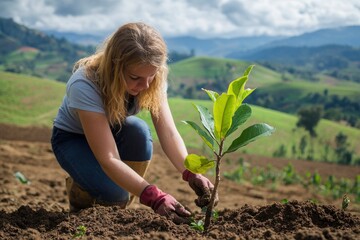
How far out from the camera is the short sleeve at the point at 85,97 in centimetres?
264

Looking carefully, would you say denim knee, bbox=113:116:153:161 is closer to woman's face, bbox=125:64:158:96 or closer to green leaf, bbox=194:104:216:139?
woman's face, bbox=125:64:158:96

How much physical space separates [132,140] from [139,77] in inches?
30.5

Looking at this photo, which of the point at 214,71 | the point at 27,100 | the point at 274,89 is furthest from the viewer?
the point at 214,71

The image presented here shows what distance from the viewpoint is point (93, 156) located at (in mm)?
3139

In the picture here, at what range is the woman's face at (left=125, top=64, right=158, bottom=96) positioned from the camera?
2564 millimetres

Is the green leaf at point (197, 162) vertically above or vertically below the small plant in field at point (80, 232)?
above

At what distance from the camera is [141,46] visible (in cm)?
251

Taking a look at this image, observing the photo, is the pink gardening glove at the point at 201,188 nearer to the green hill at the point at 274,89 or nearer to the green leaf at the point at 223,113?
the green leaf at the point at 223,113

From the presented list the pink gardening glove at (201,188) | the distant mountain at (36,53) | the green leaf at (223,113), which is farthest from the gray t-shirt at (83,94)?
the distant mountain at (36,53)

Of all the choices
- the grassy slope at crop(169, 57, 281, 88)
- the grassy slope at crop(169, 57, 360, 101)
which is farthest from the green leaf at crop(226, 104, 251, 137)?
the grassy slope at crop(169, 57, 281, 88)

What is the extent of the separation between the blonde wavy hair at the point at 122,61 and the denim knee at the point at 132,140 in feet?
1.24

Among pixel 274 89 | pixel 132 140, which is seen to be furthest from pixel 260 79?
pixel 132 140

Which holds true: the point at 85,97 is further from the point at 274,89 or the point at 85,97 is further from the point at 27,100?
the point at 274,89

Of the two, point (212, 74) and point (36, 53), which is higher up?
point (36, 53)
